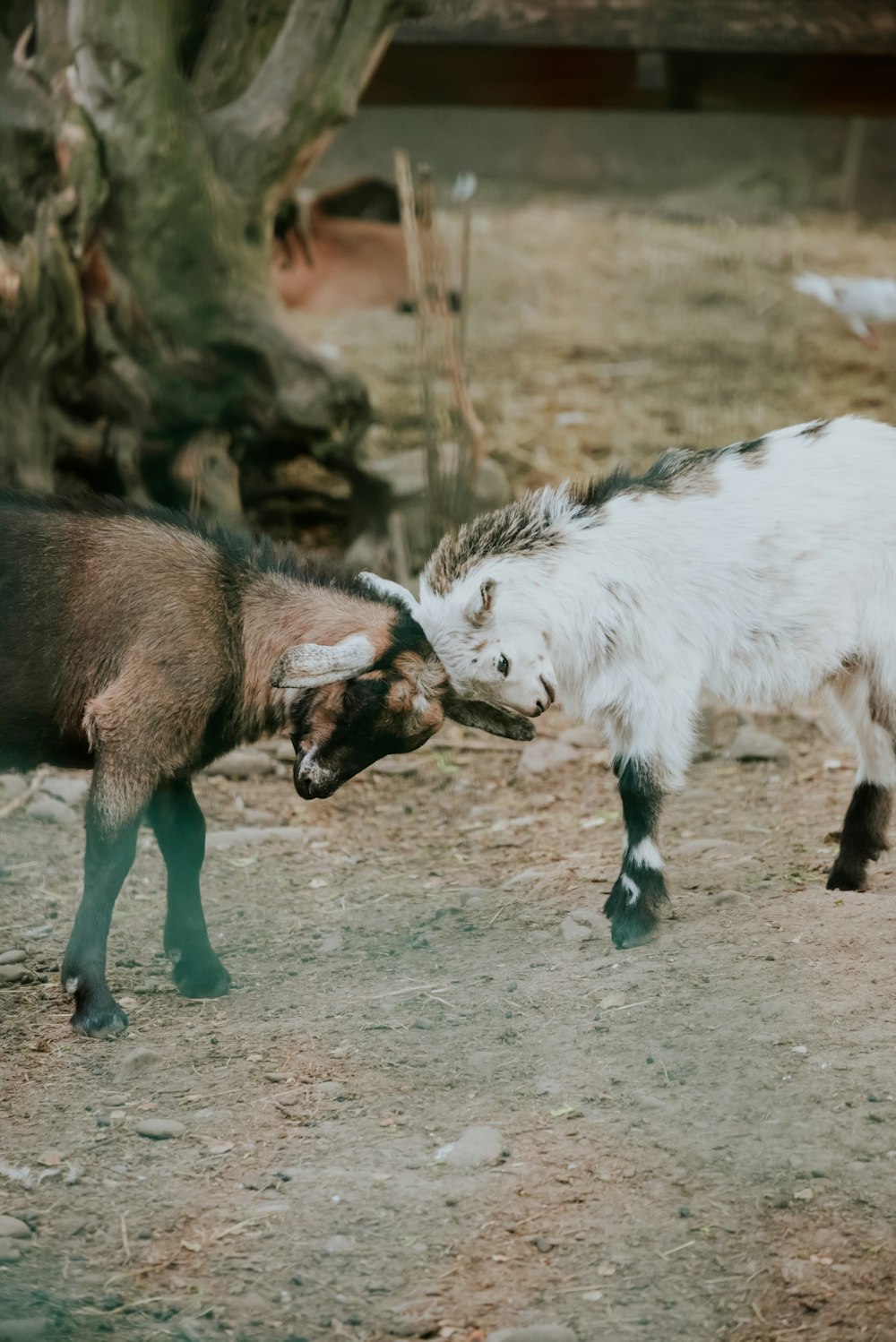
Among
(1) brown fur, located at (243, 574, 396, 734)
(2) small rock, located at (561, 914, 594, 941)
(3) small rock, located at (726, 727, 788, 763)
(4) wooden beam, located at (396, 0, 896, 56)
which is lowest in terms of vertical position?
(3) small rock, located at (726, 727, 788, 763)

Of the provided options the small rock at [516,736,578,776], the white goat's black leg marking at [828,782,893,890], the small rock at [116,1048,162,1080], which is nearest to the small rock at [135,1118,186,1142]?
the small rock at [116,1048,162,1080]

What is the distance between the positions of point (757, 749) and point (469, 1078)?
7.93 ft

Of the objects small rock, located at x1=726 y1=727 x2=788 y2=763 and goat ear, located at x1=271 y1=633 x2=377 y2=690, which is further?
small rock, located at x1=726 y1=727 x2=788 y2=763

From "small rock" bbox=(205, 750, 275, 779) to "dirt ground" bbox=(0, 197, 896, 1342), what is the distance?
6 cm

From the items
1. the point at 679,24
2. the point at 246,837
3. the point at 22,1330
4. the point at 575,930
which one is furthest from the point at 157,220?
the point at 22,1330

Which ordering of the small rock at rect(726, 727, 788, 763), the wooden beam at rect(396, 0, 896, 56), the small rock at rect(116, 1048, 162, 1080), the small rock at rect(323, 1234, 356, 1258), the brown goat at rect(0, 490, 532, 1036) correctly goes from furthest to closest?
the small rock at rect(726, 727, 788, 763)
the wooden beam at rect(396, 0, 896, 56)
the brown goat at rect(0, 490, 532, 1036)
the small rock at rect(116, 1048, 162, 1080)
the small rock at rect(323, 1234, 356, 1258)

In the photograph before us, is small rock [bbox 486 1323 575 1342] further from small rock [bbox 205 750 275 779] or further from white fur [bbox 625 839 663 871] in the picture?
small rock [bbox 205 750 275 779]

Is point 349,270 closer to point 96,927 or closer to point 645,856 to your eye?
point 645,856

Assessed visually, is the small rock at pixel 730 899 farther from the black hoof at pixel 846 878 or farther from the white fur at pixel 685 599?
the white fur at pixel 685 599

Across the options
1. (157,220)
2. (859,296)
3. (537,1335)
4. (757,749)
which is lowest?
(757,749)

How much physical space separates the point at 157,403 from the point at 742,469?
312 cm

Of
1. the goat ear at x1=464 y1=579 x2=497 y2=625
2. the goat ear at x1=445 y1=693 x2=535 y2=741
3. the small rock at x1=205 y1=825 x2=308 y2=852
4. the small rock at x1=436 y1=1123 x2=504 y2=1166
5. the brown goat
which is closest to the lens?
the small rock at x1=436 y1=1123 x2=504 y2=1166

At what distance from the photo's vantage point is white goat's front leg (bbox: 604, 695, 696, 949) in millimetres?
3781

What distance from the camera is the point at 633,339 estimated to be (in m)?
9.12
